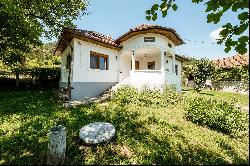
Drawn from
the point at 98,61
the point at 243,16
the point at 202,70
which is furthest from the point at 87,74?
the point at 202,70

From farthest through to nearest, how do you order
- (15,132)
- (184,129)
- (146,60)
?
(146,60)
(184,129)
(15,132)

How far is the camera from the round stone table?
790 cm

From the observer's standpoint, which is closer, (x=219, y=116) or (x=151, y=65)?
(x=219, y=116)

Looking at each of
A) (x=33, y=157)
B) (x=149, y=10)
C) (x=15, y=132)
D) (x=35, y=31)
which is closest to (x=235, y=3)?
(x=149, y=10)

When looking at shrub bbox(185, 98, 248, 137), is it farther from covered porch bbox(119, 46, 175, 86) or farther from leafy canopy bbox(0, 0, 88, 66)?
leafy canopy bbox(0, 0, 88, 66)

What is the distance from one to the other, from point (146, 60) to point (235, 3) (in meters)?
20.0

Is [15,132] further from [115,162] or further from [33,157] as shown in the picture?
[115,162]

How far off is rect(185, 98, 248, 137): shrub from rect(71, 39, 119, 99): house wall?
7797 mm

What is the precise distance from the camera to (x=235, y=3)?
3857 mm

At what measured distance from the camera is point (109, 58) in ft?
61.0

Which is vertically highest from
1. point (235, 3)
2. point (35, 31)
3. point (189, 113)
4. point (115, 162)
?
point (35, 31)

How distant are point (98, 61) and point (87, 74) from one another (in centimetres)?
176

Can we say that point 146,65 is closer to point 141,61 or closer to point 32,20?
point 141,61

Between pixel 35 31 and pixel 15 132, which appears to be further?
pixel 35 31
